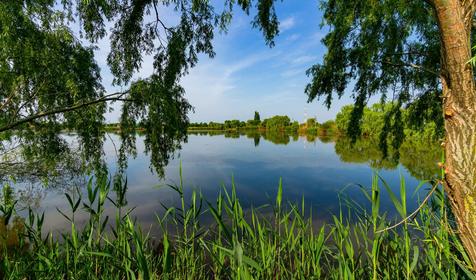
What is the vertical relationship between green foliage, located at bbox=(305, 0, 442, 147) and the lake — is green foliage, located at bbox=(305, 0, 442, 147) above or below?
above

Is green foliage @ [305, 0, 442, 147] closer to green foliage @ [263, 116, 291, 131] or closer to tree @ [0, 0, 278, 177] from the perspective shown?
tree @ [0, 0, 278, 177]

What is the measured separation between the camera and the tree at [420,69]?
1870 mm

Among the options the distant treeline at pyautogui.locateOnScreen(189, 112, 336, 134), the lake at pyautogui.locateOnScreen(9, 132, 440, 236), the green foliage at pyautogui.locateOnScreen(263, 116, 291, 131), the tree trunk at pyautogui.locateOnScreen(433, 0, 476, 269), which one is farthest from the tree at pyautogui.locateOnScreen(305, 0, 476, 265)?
the green foliage at pyautogui.locateOnScreen(263, 116, 291, 131)

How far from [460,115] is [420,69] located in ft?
14.3

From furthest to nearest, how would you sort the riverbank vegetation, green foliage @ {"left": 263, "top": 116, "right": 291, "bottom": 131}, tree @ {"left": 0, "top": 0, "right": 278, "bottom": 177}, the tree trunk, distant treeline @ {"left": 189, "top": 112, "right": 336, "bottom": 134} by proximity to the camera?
green foliage @ {"left": 263, "top": 116, "right": 291, "bottom": 131} < distant treeline @ {"left": 189, "top": 112, "right": 336, "bottom": 134} < the riverbank vegetation < tree @ {"left": 0, "top": 0, "right": 278, "bottom": 177} < the tree trunk

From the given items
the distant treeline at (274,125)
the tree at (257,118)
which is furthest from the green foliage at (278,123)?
the tree at (257,118)

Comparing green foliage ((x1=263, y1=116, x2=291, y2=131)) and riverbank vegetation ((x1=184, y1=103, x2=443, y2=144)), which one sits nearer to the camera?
riverbank vegetation ((x1=184, y1=103, x2=443, y2=144))

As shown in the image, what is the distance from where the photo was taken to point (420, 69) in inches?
213

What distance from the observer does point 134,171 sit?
15.0 meters

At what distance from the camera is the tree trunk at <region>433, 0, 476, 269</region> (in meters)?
1.83

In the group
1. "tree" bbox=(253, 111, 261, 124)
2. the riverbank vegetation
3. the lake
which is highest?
"tree" bbox=(253, 111, 261, 124)

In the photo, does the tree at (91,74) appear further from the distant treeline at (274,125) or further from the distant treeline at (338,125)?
the distant treeline at (274,125)

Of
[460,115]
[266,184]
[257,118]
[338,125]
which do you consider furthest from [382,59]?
[257,118]

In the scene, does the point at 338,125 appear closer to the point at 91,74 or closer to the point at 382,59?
the point at 382,59
